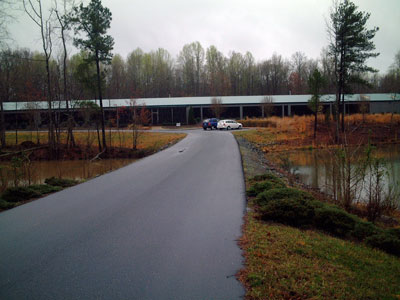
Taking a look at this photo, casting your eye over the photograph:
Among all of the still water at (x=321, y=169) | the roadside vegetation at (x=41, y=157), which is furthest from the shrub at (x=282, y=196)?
the roadside vegetation at (x=41, y=157)

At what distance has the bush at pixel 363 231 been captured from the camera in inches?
276

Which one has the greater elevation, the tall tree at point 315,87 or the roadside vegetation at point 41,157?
the tall tree at point 315,87

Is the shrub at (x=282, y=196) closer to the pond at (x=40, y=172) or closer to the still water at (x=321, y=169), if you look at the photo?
the still water at (x=321, y=169)

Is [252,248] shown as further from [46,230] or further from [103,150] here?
[103,150]

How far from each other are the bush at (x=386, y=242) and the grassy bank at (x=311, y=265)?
0.12 metres

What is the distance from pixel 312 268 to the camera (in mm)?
5043

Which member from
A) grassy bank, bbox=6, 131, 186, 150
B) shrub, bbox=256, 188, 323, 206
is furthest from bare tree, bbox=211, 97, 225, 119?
shrub, bbox=256, 188, 323, 206

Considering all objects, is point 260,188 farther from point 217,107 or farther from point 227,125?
point 217,107

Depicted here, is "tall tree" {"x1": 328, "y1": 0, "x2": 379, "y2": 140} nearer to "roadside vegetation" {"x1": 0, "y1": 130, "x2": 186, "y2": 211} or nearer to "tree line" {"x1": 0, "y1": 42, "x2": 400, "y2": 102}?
"roadside vegetation" {"x1": 0, "y1": 130, "x2": 186, "y2": 211}

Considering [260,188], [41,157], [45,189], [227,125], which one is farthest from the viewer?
[227,125]

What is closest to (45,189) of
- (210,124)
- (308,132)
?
(308,132)

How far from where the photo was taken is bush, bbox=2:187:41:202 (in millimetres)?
10906

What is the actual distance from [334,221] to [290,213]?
0.95m

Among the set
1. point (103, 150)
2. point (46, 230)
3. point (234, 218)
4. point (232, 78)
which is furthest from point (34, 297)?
point (232, 78)
